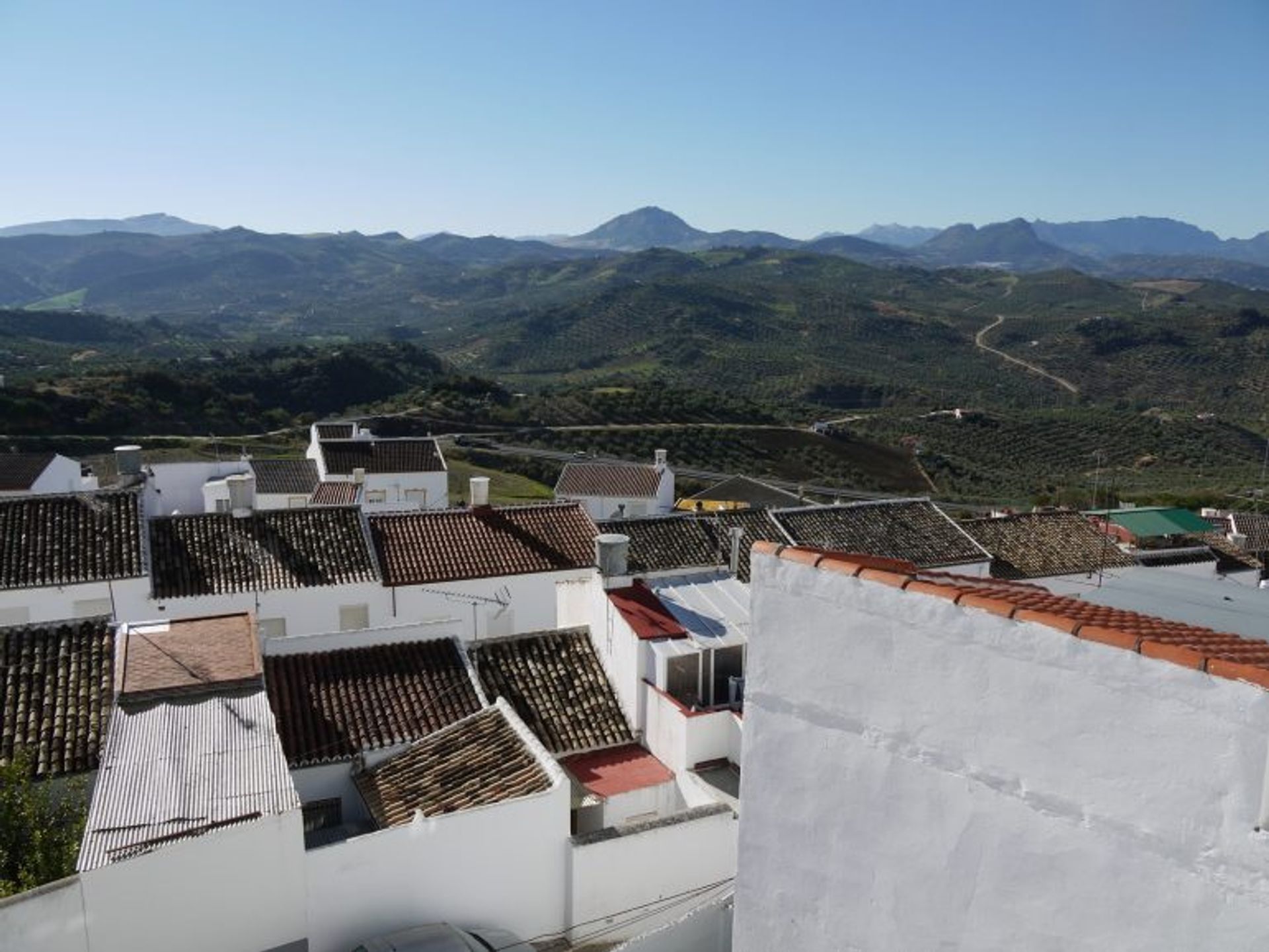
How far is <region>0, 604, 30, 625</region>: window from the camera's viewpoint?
19078mm

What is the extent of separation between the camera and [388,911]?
10.2 m

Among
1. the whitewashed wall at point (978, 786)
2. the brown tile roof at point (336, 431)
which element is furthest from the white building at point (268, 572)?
the brown tile roof at point (336, 431)

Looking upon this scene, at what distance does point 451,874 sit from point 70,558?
1418 centimetres

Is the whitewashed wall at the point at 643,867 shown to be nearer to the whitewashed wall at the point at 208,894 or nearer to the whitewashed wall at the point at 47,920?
the whitewashed wall at the point at 208,894

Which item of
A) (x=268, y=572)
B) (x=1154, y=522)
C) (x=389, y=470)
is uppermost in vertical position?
(x=268, y=572)

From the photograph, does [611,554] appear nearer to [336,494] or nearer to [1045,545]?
[1045,545]

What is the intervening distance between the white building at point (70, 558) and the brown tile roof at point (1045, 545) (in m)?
22.1

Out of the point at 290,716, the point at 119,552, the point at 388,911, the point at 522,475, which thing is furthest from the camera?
the point at 522,475

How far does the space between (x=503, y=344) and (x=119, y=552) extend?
14517 centimetres

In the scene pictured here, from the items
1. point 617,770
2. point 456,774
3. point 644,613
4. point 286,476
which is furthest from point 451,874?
point 286,476

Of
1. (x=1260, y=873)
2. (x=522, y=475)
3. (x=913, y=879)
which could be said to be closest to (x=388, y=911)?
(x=913, y=879)

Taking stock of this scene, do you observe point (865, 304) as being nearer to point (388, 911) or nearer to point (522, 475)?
point (522, 475)

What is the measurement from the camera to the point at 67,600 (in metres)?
19.4

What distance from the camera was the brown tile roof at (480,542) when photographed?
21844 millimetres
